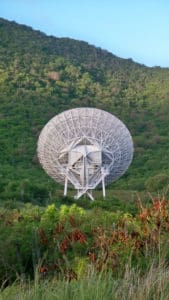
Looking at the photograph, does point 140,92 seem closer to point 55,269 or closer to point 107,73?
point 107,73

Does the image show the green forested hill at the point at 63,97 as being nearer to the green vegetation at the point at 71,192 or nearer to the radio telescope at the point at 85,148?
the green vegetation at the point at 71,192

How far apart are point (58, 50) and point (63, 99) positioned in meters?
26.5

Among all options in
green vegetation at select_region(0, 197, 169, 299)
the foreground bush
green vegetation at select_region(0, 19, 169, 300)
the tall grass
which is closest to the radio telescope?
green vegetation at select_region(0, 19, 169, 300)

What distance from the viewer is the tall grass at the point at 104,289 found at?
528 centimetres

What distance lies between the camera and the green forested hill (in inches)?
2530

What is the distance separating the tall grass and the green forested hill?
37.8m

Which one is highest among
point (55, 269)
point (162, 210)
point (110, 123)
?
point (110, 123)

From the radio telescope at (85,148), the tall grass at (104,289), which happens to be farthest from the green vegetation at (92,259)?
the radio telescope at (85,148)

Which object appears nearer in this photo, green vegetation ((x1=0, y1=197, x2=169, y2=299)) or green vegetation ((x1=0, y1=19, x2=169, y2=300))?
green vegetation ((x1=0, y1=197, x2=169, y2=299))

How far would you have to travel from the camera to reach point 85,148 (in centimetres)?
4706

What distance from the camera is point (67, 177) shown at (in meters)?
47.9

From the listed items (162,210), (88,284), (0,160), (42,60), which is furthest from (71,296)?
(42,60)

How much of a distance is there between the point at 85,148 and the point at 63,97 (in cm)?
4352

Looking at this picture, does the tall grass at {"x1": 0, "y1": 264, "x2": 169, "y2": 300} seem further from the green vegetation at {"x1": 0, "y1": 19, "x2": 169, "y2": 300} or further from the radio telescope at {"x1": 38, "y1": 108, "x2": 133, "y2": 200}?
the radio telescope at {"x1": 38, "y1": 108, "x2": 133, "y2": 200}
